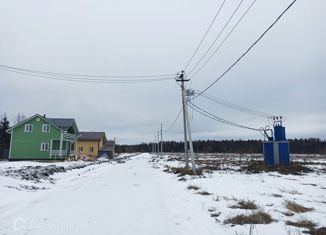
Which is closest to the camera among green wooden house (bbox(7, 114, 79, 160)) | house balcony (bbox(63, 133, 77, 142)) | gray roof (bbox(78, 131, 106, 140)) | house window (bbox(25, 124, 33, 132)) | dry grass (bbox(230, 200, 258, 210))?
dry grass (bbox(230, 200, 258, 210))

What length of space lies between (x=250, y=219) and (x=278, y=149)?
24.2m

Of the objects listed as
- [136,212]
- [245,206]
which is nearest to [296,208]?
[245,206]

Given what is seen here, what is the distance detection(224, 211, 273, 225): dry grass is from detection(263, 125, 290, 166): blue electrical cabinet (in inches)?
920

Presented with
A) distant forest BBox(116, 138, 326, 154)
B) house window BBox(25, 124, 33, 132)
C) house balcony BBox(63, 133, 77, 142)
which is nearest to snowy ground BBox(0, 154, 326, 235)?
house window BBox(25, 124, 33, 132)

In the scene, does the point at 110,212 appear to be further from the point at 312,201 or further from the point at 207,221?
the point at 312,201

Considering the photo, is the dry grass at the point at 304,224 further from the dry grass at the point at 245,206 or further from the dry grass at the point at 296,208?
the dry grass at the point at 245,206

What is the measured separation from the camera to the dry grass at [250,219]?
7770mm

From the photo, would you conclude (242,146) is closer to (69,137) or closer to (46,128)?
(69,137)

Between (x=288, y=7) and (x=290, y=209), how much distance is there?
574 centimetres

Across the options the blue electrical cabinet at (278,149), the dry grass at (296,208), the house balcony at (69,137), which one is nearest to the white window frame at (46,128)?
the house balcony at (69,137)

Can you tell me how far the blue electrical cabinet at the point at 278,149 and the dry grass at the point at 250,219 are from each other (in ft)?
76.7

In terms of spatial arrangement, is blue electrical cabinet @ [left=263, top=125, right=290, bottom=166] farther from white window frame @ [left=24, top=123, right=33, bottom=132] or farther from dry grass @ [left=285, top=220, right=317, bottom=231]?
white window frame @ [left=24, top=123, right=33, bottom=132]

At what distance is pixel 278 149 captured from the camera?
30438 mm

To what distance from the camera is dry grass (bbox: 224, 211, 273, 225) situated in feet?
25.5
